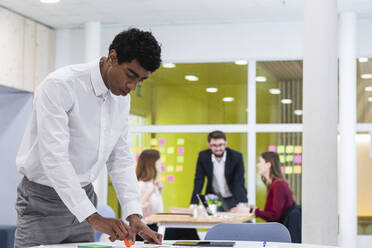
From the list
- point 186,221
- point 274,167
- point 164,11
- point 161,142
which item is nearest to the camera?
point 186,221

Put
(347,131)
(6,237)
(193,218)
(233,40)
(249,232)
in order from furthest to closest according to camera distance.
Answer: (233,40)
(347,131)
(6,237)
(193,218)
(249,232)

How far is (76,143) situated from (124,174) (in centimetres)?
35

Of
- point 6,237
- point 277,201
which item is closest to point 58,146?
point 277,201

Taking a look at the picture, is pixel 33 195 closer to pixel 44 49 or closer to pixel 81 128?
pixel 81 128

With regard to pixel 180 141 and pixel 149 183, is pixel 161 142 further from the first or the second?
pixel 149 183

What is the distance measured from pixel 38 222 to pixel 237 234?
1.37 meters

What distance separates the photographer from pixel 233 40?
974cm

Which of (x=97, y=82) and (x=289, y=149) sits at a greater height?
(x=97, y=82)

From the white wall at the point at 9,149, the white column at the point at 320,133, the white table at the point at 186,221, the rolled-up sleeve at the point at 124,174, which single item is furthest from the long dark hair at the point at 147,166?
the rolled-up sleeve at the point at 124,174

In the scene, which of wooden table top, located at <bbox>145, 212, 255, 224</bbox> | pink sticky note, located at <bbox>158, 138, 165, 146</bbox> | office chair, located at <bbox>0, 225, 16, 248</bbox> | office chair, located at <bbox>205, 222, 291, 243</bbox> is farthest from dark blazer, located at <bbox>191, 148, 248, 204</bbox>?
office chair, located at <bbox>205, 222, 291, 243</bbox>

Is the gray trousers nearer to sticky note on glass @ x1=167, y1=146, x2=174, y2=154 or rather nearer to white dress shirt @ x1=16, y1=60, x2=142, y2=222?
white dress shirt @ x1=16, y1=60, x2=142, y2=222

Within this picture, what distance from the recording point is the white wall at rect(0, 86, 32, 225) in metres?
9.64

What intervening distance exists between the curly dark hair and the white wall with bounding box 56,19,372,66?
7212mm

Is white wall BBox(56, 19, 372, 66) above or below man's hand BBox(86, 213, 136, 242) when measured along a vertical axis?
above
